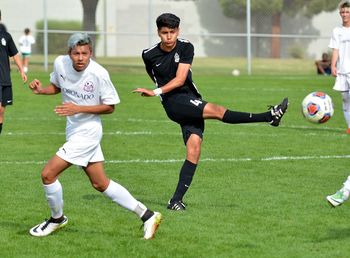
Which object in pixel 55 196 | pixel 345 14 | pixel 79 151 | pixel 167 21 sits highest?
pixel 345 14

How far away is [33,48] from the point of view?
42188mm

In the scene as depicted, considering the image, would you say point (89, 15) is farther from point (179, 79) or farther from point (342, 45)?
point (179, 79)

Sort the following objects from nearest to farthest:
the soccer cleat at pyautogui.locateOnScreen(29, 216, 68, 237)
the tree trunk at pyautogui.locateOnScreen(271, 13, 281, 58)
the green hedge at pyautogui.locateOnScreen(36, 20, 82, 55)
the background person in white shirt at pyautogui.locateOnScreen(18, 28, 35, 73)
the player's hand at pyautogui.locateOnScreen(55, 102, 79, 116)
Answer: the player's hand at pyautogui.locateOnScreen(55, 102, 79, 116)
the soccer cleat at pyautogui.locateOnScreen(29, 216, 68, 237)
the background person in white shirt at pyautogui.locateOnScreen(18, 28, 35, 73)
the green hedge at pyautogui.locateOnScreen(36, 20, 82, 55)
the tree trunk at pyautogui.locateOnScreen(271, 13, 281, 58)

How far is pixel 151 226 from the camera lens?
8.00 metres

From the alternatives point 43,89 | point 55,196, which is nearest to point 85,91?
point 43,89

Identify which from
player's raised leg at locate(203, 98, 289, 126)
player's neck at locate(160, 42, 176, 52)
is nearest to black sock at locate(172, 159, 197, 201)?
player's raised leg at locate(203, 98, 289, 126)

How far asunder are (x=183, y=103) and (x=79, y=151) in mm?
1949

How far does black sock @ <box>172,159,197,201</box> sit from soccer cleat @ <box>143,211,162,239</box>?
1.43 m

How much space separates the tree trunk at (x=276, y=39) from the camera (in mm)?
43972

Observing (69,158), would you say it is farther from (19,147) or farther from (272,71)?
(272,71)

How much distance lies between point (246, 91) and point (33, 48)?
1723cm

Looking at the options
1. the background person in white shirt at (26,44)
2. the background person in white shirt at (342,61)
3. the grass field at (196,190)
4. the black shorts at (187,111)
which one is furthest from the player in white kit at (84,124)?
the background person in white shirt at (26,44)

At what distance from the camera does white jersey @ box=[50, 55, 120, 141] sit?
7.91 meters

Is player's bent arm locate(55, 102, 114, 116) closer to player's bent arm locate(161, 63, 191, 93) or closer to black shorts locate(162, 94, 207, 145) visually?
player's bent arm locate(161, 63, 191, 93)
